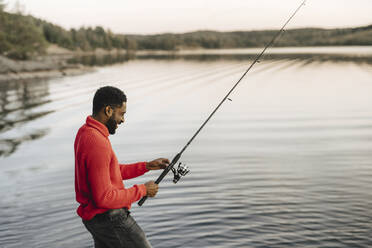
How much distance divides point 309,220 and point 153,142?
746 centimetres

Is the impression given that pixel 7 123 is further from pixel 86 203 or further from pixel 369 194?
pixel 86 203

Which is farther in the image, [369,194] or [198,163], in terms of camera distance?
[198,163]

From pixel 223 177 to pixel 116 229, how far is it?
6074 millimetres

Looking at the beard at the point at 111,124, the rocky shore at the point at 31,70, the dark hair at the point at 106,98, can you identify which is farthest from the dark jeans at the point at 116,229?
the rocky shore at the point at 31,70

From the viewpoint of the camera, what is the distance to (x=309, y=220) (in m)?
6.81

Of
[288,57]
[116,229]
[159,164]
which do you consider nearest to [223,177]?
[159,164]

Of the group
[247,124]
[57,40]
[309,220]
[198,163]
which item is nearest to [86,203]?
[309,220]

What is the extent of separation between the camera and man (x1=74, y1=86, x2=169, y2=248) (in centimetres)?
329

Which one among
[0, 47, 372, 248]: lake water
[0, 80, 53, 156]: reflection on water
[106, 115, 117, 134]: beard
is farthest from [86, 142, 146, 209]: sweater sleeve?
[0, 80, 53, 156]: reflection on water

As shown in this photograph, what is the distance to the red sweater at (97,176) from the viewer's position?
3.29 m

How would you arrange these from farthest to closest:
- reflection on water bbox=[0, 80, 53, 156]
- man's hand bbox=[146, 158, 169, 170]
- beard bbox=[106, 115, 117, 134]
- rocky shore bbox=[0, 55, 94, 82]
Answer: rocky shore bbox=[0, 55, 94, 82], reflection on water bbox=[0, 80, 53, 156], man's hand bbox=[146, 158, 169, 170], beard bbox=[106, 115, 117, 134]

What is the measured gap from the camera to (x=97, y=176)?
3.28 metres

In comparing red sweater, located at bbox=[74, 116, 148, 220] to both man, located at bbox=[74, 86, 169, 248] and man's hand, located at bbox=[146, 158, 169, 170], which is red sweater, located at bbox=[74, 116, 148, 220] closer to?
man, located at bbox=[74, 86, 169, 248]

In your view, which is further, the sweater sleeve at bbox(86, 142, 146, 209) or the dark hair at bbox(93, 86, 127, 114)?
the dark hair at bbox(93, 86, 127, 114)
